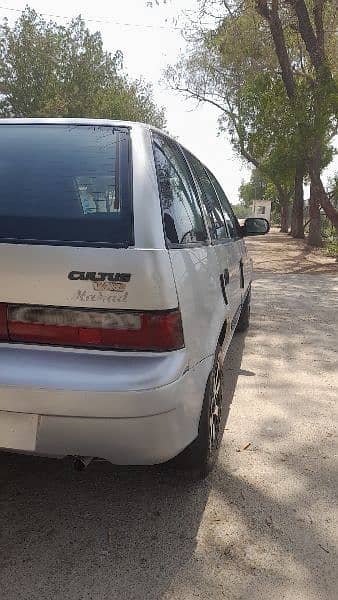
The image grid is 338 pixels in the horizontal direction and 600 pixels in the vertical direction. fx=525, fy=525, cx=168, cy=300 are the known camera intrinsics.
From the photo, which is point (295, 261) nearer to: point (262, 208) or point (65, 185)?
point (65, 185)

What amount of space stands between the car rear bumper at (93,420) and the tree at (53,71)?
3250cm

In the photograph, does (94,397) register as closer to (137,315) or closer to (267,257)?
(137,315)

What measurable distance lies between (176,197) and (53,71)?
115 ft

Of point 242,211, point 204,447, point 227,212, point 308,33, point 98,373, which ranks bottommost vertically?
point 242,211

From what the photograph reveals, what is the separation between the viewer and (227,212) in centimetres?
433

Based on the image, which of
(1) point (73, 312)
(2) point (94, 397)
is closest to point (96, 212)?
(1) point (73, 312)

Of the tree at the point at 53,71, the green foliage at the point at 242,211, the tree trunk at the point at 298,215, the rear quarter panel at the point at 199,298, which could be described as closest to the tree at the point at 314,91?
the tree trunk at the point at 298,215

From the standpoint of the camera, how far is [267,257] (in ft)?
54.6

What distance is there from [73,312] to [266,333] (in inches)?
166

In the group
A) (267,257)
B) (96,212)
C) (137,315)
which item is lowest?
(267,257)

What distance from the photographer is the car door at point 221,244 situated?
9.84 ft

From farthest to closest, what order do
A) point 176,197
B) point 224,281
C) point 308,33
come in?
point 308,33
point 224,281
point 176,197

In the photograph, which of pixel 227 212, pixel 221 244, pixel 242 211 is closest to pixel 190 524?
pixel 221 244

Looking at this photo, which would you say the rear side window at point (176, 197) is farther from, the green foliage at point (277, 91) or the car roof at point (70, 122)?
the green foliage at point (277, 91)
